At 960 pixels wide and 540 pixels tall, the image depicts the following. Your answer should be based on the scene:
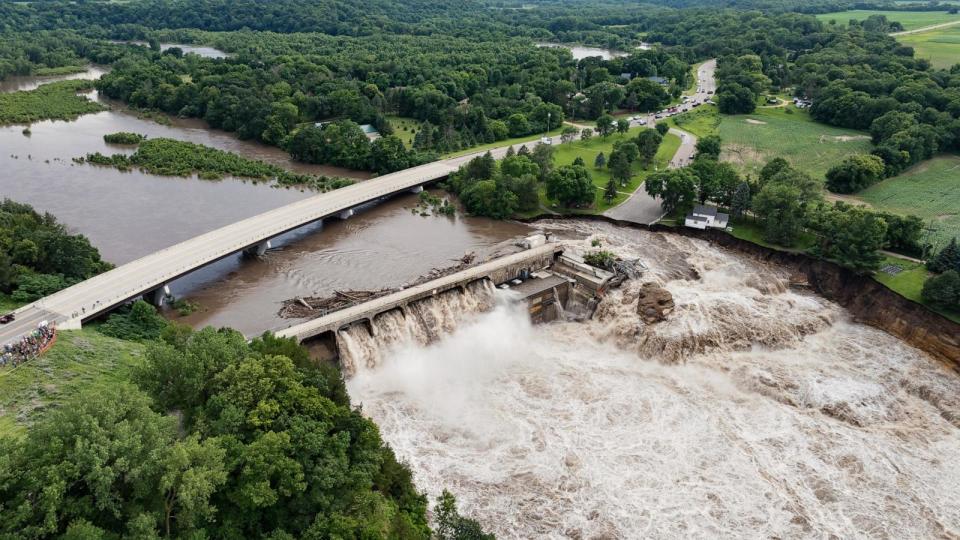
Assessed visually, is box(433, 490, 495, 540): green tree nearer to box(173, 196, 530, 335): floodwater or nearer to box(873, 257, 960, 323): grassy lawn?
box(173, 196, 530, 335): floodwater

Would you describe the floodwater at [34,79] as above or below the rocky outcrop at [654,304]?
above

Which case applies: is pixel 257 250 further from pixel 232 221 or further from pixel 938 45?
pixel 938 45

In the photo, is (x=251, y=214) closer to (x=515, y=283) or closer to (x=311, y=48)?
(x=515, y=283)

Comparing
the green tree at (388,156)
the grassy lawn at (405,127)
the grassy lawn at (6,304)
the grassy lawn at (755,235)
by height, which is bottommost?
the grassy lawn at (755,235)

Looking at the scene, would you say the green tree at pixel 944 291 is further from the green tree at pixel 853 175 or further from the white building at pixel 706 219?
the green tree at pixel 853 175

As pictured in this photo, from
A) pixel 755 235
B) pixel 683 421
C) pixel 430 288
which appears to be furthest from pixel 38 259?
pixel 755 235

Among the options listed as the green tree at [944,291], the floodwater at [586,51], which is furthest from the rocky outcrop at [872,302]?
the floodwater at [586,51]

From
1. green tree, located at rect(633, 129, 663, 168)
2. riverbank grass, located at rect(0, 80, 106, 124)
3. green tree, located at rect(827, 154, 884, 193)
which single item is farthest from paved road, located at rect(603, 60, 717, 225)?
riverbank grass, located at rect(0, 80, 106, 124)
